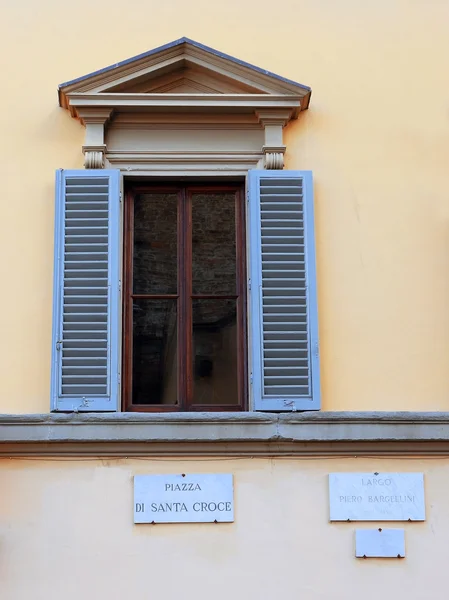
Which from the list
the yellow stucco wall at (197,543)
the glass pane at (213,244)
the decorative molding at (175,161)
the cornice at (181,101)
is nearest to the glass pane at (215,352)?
the glass pane at (213,244)

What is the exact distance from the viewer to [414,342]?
7094 millimetres

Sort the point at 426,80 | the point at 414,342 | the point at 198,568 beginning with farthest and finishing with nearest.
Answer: the point at 426,80 < the point at 414,342 < the point at 198,568

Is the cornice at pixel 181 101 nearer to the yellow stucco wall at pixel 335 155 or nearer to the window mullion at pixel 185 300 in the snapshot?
the yellow stucco wall at pixel 335 155

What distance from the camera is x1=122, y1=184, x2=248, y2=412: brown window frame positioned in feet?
23.3

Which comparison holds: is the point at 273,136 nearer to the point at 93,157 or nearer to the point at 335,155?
the point at 335,155

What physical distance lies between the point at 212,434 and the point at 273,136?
2162 millimetres

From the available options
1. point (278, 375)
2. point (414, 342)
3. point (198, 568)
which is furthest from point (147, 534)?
point (414, 342)

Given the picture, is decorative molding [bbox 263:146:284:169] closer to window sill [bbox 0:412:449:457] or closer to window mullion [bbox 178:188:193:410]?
window mullion [bbox 178:188:193:410]

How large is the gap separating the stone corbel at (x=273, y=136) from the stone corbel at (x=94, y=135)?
110 cm

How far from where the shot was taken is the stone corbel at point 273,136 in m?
7.33

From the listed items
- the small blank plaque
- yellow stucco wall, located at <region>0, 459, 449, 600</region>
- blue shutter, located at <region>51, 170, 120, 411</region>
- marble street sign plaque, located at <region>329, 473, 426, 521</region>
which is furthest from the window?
the small blank plaque

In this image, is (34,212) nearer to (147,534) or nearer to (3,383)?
(3,383)

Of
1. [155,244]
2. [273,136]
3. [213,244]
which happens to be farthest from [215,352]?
[273,136]

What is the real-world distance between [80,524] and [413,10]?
4.38 metres
